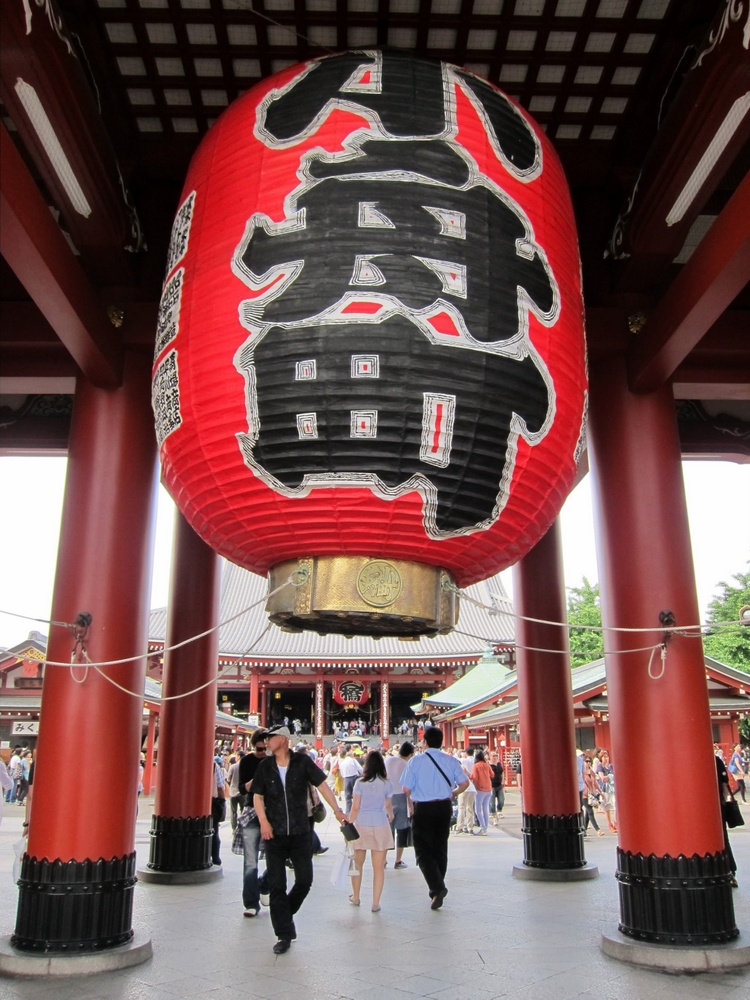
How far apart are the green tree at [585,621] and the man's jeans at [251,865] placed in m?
35.8

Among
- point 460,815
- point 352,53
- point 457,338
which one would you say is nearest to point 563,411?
point 457,338

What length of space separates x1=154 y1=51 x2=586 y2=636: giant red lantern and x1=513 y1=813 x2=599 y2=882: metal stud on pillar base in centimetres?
566

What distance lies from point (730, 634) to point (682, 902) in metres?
33.2

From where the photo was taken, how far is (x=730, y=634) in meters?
35.2

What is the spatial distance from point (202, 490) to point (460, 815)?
13.7m

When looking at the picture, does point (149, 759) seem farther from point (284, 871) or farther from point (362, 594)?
point (362, 594)

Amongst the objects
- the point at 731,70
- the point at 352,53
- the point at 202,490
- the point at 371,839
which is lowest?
the point at 371,839

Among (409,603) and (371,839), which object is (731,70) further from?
(371,839)

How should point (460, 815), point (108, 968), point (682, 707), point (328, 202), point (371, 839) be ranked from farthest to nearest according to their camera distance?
point (460, 815)
point (371, 839)
point (682, 707)
point (108, 968)
point (328, 202)

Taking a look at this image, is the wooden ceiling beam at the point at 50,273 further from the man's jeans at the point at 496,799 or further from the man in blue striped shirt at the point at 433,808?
the man's jeans at the point at 496,799

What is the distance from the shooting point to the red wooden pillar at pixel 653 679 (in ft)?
16.9

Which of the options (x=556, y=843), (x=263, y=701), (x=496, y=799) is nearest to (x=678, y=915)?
(x=556, y=843)

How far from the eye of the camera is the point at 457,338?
3.21 m

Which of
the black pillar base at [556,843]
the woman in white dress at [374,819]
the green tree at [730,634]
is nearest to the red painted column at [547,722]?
the black pillar base at [556,843]
